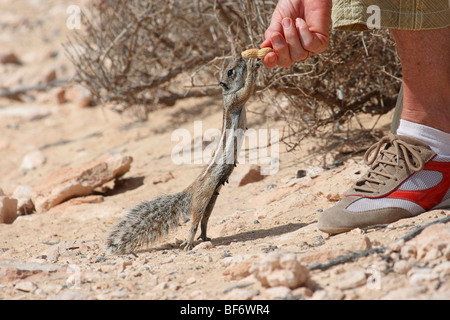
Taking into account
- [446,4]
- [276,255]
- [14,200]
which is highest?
[446,4]

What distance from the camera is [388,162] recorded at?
9.31ft

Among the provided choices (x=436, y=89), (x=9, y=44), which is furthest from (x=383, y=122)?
(x=9, y=44)

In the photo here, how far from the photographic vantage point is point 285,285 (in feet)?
6.57

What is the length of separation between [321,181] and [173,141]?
2.57m

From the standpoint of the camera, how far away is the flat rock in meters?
4.72

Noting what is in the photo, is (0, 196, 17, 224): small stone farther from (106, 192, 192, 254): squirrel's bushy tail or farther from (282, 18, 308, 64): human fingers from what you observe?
(282, 18, 308, 64): human fingers

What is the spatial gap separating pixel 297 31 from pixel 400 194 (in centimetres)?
101

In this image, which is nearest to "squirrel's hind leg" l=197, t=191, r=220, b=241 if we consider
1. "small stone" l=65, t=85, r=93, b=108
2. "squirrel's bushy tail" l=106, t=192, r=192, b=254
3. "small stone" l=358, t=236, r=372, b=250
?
"squirrel's bushy tail" l=106, t=192, r=192, b=254

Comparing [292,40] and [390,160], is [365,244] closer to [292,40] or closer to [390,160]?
[390,160]

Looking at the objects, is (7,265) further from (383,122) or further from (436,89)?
(383,122)

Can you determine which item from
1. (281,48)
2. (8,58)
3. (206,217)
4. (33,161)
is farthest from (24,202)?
(8,58)

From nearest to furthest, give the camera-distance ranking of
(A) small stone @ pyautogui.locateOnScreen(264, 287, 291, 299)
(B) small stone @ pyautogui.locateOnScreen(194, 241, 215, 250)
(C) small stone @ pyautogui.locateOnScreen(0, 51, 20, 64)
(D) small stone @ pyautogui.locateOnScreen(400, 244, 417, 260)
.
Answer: (A) small stone @ pyautogui.locateOnScreen(264, 287, 291, 299), (D) small stone @ pyautogui.locateOnScreen(400, 244, 417, 260), (B) small stone @ pyautogui.locateOnScreen(194, 241, 215, 250), (C) small stone @ pyautogui.locateOnScreen(0, 51, 20, 64)

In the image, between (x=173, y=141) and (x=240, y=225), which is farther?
(x=173, y=141)

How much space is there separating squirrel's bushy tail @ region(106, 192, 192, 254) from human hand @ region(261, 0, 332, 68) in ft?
3.41
